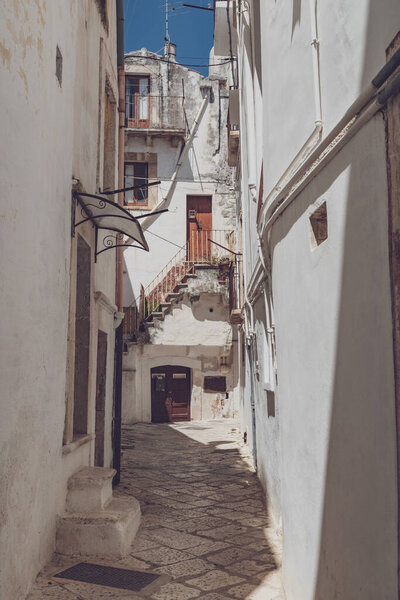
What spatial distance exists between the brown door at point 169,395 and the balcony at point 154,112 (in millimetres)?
8889

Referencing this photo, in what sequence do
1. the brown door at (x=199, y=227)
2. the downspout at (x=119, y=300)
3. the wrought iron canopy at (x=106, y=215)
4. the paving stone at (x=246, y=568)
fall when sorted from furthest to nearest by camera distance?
1. the brown door at (x=199, y=227)
2. the downspout at (x=119, y=300)
3. the wrought iron canopy at (x=106, y=215)
4. the paving stone at (x=246, y=568)

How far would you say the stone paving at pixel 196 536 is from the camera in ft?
15.9

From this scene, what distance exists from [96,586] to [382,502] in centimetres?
316

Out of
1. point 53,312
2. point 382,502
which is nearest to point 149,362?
point 53,312

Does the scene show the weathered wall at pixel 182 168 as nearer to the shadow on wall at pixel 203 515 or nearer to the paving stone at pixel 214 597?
the shadow on wall at pixel 203 515

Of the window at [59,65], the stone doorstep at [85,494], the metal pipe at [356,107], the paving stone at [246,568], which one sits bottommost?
the paving stone at [246,568]

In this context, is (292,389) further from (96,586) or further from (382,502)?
(96,586)

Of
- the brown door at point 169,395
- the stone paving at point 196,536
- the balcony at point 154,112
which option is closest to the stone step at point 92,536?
the stone paving at point 196,536

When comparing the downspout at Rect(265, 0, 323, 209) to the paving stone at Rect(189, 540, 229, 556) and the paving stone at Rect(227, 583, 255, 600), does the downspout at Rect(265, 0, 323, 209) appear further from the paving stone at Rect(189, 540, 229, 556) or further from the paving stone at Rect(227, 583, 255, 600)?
the paving stone at Rect(189, 540, 229, 556)

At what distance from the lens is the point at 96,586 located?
488 centimetres

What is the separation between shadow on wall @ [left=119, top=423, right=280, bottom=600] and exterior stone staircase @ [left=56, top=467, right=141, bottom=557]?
272mm

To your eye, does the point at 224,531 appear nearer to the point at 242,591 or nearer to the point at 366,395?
the point at 242,591

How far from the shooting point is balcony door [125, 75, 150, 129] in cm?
2241

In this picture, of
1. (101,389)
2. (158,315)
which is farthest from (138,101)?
(101,389)
